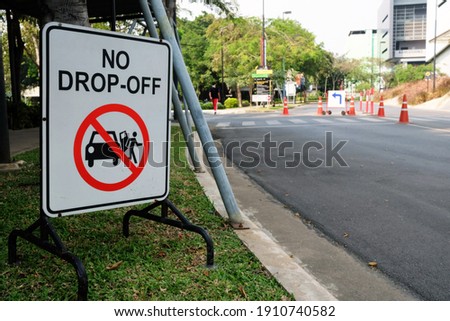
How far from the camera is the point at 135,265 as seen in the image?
3541 millimetres

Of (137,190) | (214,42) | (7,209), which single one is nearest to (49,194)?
(137,190)

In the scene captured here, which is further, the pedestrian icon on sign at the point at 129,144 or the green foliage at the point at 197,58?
the green foliage at the point at 197,58

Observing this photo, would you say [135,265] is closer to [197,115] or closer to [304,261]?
[304,261]

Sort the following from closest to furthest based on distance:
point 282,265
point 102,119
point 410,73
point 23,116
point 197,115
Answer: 1. point 102,119
2. point 282,265
3. point 197,115
4. point 23,116
5. point 410,73

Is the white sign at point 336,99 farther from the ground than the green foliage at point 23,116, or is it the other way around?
the white sign at point 336,99

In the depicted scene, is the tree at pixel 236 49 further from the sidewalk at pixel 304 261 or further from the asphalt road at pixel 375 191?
the sidewalk at pixel 304 261

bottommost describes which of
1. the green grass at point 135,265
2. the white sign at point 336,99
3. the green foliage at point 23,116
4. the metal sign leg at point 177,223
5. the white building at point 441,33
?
the green grass at point 135,265

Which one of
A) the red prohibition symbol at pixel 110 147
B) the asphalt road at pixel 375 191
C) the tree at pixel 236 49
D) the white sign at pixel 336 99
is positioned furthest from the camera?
the tree at pixel 236 49

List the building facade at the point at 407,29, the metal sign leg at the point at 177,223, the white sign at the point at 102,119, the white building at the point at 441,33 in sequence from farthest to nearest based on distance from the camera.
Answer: the building facade at the point at 407,29
the white building at the point at 441,33
the metal sign leg at the point at 177,223
the white sign at the point at 102,119

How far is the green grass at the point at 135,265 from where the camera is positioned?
3.07 m

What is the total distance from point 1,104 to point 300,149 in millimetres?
6256

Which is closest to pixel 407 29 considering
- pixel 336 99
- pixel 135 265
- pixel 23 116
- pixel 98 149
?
pixel 336 99

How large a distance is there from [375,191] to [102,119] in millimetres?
4490

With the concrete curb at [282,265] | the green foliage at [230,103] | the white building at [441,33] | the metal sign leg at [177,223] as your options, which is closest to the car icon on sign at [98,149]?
the metal sign leg at [177,223]
